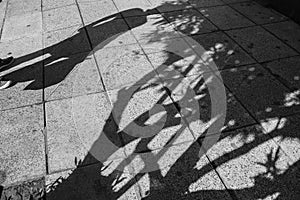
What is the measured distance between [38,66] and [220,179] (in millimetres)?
3670

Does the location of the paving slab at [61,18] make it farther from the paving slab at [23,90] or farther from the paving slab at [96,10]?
the paving slab at [23,90]

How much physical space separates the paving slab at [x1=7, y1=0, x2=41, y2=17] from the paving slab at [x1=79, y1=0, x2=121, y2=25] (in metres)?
1.18

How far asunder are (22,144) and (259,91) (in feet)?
11.0

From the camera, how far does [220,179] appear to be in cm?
313

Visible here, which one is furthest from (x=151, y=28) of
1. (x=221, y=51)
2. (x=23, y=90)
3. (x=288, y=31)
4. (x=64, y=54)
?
(x=23, y=90)

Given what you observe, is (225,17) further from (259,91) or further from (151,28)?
(259,91)

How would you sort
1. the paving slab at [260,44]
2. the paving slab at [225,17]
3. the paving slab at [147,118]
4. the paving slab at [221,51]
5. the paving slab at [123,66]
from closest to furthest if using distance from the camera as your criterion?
the paving slab at [147,118] < the paving slab at [123,66] < the paving slab at [221,51] < the paving slab at [260,44] < the paving slab at [225,17]

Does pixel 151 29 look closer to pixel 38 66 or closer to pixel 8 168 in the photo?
pixel 38 66

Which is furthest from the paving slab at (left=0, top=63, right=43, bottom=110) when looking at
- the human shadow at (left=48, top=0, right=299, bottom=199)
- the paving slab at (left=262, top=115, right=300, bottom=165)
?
the paving slab at (left=262, top=115, right=300, bottom=165)

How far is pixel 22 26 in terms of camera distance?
656cm

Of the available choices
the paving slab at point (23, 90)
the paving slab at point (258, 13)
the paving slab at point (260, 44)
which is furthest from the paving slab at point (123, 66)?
the paving slab at point (258, 13)

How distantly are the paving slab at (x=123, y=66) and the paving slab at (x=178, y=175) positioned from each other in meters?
1.52

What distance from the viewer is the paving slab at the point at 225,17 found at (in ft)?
20.2

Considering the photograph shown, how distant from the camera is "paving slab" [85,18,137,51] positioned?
567 centimetres
